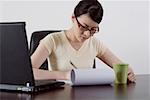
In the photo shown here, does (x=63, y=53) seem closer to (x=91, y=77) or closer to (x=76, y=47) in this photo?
(x=76, y=47)

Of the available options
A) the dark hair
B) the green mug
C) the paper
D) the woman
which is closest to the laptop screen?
the paper

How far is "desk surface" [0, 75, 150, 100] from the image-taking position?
4.09 feet

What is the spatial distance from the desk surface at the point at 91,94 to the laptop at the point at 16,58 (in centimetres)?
5

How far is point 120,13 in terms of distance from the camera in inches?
123

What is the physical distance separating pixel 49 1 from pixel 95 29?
1.40m

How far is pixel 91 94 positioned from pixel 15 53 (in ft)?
1.22

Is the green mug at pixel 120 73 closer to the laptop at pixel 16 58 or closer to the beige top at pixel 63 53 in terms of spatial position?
the beige top at pixel 63 53

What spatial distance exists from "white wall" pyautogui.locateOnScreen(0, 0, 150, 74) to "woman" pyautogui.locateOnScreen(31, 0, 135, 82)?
98 centimetres

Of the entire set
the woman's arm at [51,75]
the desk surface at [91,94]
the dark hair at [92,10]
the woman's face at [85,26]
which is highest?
the dark hair at [92,10]

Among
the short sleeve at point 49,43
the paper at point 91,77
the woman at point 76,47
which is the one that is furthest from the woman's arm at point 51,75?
the short sleeve at point 49,43

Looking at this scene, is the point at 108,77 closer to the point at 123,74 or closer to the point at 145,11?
the point at 123,74

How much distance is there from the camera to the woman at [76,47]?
1.83 metres

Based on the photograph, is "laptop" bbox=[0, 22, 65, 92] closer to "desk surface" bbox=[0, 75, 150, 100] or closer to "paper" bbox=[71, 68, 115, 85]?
"desk surface" bbox=[0, 75, 150, 100]

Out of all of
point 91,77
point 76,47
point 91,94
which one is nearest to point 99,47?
point 76,47
